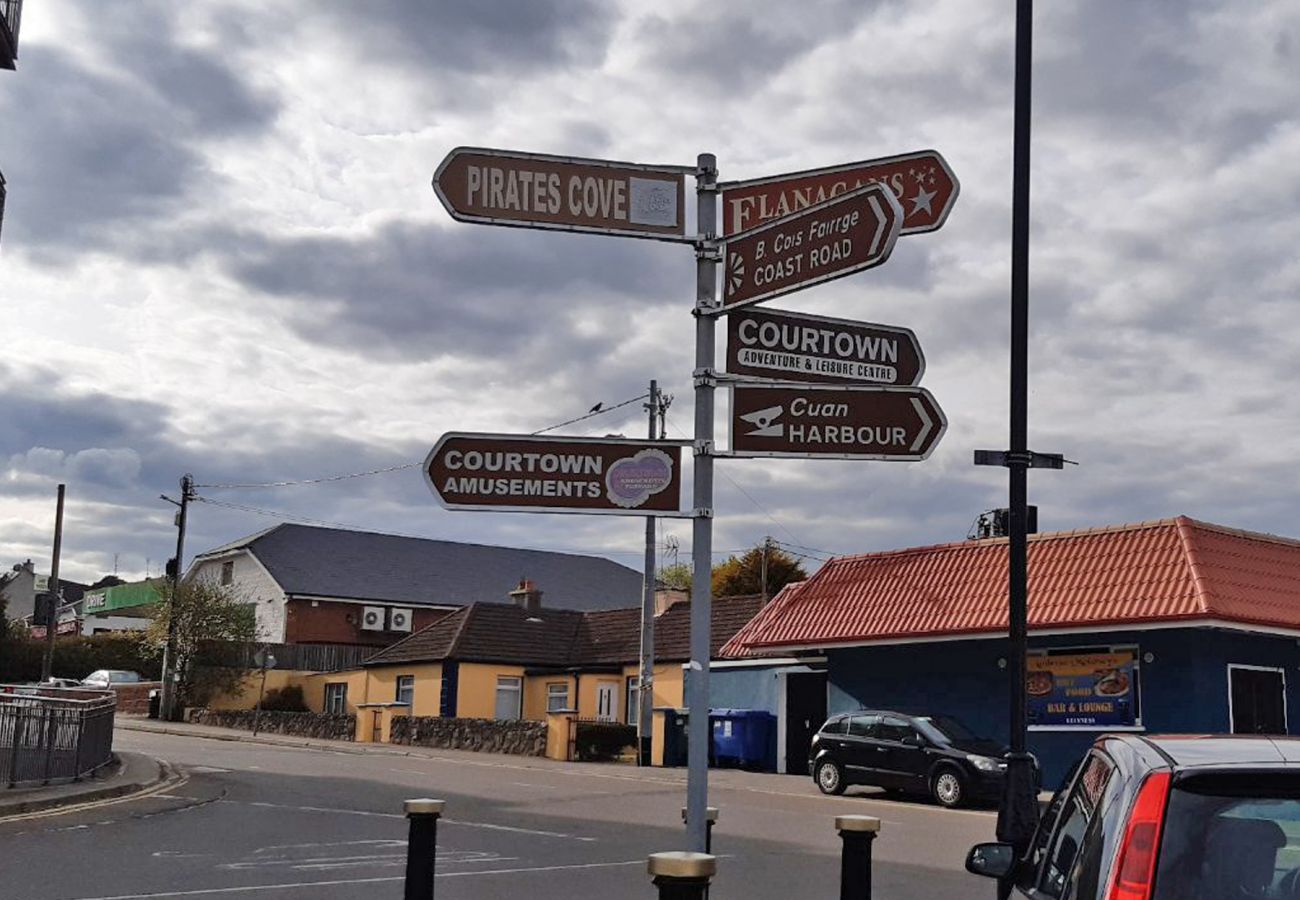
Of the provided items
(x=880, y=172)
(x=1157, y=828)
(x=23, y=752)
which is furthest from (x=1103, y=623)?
(x=1157, y=828)

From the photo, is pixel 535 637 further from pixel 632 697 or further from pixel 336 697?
pixel 336 697

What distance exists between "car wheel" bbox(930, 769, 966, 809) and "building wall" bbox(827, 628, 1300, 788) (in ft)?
9.44

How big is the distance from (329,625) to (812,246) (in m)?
57.0

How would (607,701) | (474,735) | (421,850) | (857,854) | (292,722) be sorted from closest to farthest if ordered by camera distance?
1. (857,854)
2. (421,850)
3. (474,735)
4. (607,701)
5. (292,722)

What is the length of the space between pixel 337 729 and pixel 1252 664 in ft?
88.9

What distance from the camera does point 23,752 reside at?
1853cm

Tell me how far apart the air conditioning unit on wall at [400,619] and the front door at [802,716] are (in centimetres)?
3326

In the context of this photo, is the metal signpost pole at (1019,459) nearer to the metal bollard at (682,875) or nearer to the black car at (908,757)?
the metal bollard at (682,875)

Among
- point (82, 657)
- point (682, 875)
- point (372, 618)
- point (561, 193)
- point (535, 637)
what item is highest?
point (561, 193)

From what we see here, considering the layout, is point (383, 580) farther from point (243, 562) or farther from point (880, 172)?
point (880, 172)

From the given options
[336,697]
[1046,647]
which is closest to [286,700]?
[336,697]

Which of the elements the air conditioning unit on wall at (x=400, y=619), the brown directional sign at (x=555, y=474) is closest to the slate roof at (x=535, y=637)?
the air conditioning unit on wall at (x=400, y=619)

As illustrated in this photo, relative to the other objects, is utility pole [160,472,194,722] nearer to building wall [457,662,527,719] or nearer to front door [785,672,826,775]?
building wall [457,662,527,719]

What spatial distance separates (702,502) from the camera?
6.26m
